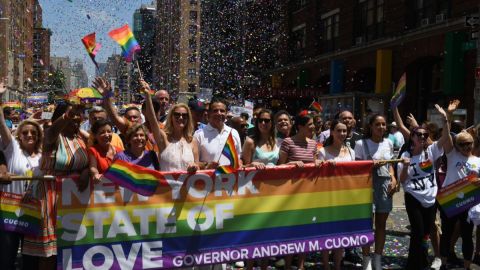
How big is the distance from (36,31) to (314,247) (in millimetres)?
122652

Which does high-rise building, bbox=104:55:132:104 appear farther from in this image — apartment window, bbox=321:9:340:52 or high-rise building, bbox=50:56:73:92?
apartment window, bbox=321:9:340:52

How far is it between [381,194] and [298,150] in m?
1.11

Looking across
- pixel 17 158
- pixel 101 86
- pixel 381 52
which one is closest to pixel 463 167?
pixel 101 86

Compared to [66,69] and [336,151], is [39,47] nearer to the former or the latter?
[66,69]

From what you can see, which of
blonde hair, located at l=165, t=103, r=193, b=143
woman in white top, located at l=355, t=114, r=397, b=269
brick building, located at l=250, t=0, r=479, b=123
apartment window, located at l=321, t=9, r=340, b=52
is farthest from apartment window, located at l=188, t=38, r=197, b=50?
blonde hair, located at l=165, t=103, r=193, b=143

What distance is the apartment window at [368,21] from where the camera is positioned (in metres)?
24.8

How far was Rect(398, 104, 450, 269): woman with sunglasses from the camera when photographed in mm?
5695

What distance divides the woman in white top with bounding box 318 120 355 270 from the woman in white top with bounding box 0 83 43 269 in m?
2.93

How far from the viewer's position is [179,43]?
92500 millimetres

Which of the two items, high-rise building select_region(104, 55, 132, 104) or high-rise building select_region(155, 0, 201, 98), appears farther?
high-rise building select_region(155, 0, 201, 98)

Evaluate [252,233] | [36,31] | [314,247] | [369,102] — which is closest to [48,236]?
[252,233]

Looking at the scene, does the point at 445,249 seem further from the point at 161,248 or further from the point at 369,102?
the point at 369,102

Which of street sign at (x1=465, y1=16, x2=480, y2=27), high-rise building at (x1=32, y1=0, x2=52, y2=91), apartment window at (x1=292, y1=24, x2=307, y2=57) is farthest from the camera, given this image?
high-rise building at (x1=32, y1=0, x2=52, y2=91)

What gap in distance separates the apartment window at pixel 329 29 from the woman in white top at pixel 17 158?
86.9 ft
